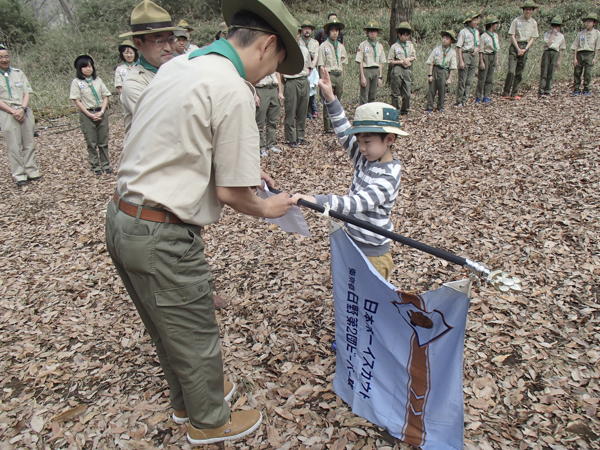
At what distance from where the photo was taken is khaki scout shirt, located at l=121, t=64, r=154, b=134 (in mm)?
3156

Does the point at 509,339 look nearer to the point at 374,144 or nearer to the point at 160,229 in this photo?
the point at 374,144

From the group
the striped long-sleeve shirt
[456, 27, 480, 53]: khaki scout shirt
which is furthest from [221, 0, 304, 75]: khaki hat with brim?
[456, 27, 480, 53]: khaki scout shirt

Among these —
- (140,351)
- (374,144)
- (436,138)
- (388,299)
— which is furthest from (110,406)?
(436,138)

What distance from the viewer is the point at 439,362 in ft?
7.14

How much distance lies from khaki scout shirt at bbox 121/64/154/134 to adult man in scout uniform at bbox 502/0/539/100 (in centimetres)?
1134

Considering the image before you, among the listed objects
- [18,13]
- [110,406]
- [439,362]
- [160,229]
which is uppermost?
[18,13]

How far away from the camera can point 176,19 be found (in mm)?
31250

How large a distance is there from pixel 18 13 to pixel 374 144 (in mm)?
36497

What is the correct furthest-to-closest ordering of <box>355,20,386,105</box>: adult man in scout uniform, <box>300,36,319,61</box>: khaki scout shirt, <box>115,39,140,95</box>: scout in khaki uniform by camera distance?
<box>300,36,319,61</box>: khaki scout shirt, <box>355,20,386,105</box>: adult man in scout uniform, <box>115,39,140,95</box>: scout in khaki uniform

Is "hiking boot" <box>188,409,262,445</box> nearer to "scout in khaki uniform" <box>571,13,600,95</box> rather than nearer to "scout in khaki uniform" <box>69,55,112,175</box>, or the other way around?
"scout in khaki uniform" <box>69,55,112,175</box>


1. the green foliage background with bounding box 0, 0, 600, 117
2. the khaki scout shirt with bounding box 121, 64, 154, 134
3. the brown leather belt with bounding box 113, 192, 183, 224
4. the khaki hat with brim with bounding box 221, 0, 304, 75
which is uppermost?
the green foliage background with bounding box 0, 0, 600, 117

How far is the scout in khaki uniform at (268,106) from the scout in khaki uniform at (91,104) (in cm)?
344

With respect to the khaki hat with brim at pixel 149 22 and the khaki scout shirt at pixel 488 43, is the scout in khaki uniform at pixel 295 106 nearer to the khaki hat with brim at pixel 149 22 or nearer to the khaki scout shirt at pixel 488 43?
the khaki hat with brim at pixel 149 22

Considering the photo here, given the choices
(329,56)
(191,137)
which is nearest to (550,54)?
(329,56)
